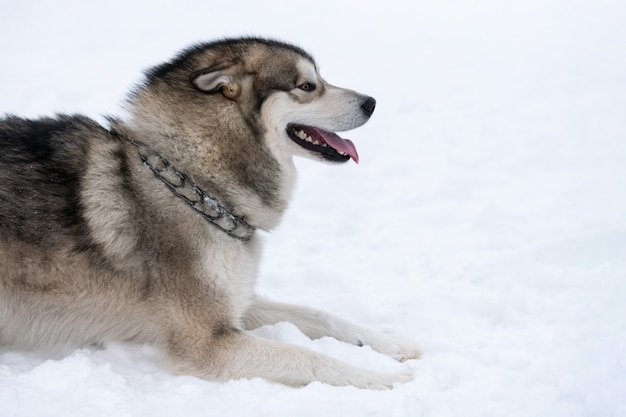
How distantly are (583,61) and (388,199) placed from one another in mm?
5517

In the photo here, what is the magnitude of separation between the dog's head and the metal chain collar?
25 centimetres

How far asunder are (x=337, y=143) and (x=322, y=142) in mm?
95

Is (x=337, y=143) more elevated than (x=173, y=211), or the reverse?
(x=337, y=143)

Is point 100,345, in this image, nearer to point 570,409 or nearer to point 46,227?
point 46,227

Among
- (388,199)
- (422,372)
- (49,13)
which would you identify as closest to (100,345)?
(422,372)

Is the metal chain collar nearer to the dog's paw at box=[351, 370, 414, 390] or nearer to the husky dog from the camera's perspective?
the husky dog

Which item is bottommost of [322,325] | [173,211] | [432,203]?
[322,325]

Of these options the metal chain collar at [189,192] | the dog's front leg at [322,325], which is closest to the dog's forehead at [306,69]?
the metal chain collar at [189,192]

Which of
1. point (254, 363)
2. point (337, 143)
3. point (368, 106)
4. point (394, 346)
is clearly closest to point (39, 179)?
point (254, 363)

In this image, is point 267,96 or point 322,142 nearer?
point 267,96

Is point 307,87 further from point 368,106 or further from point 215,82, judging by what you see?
point 215,82

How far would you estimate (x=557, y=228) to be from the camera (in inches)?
223

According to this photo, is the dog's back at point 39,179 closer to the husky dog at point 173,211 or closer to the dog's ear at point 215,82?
the husky dog at point 173,211

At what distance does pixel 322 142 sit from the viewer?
3934 millimetres
